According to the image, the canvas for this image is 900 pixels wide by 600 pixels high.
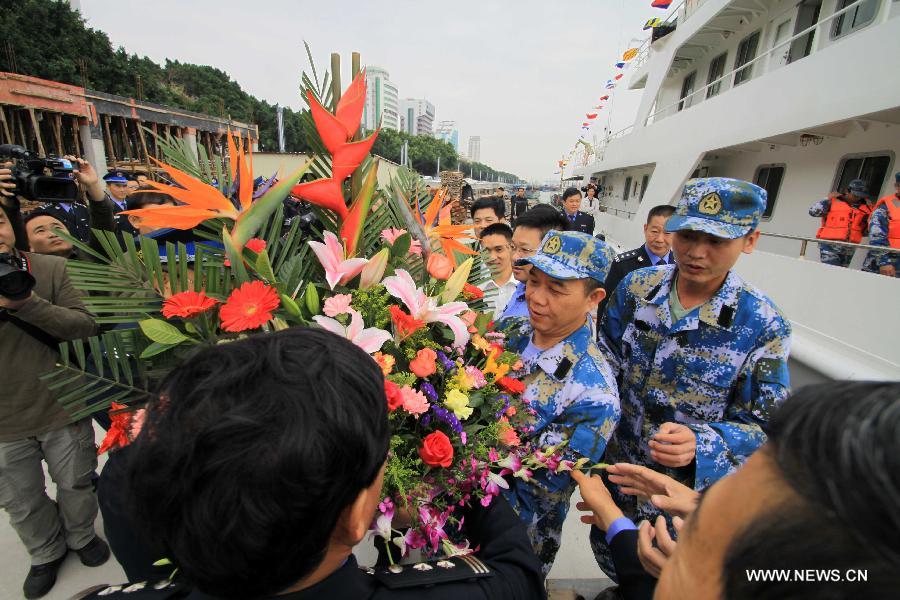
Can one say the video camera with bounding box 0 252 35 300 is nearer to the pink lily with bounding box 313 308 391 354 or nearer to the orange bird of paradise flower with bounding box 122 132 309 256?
the orange bird of paradise flower with bounding box 122 132 309 256

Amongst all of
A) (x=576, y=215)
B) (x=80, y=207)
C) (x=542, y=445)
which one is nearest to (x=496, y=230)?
(x=542, y=445)

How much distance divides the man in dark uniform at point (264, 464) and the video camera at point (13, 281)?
1.53m

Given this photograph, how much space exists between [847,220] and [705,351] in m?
4.44

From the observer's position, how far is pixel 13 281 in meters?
1.63

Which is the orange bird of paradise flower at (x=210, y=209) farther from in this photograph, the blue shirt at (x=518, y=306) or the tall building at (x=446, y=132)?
the tall building at (x=446, y=132)

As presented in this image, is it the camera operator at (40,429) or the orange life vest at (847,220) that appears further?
the orange life vest at (847,220)

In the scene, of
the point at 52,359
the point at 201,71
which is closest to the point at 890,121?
the point at 52,359

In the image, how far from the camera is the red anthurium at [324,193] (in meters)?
1.04

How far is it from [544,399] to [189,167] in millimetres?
1305

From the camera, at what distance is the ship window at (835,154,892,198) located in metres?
5.02

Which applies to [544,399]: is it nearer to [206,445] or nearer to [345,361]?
[345,361]

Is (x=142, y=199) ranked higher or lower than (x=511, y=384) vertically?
higher

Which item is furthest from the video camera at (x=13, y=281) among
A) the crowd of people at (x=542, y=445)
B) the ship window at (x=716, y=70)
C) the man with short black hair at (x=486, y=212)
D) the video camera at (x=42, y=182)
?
the ship window at (x=716, y=70)

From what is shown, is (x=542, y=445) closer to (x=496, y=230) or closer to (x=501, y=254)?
(x=501, y=254)
